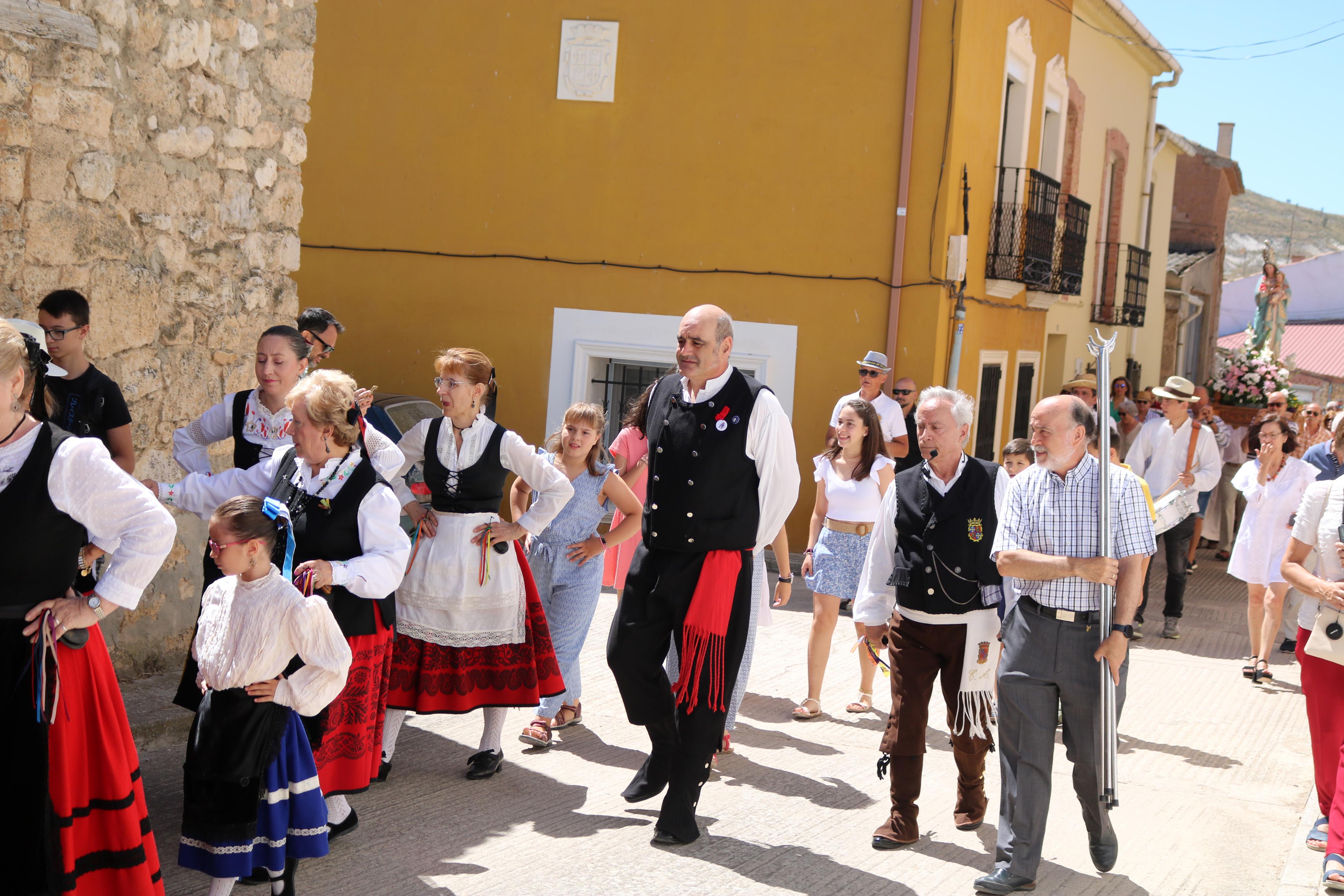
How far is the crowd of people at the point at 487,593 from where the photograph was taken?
3.33 metres

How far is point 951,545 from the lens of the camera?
15.7 feet

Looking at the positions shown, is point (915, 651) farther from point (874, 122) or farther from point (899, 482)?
point (874, 122)

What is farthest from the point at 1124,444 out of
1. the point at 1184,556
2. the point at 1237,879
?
the point at 1237,879

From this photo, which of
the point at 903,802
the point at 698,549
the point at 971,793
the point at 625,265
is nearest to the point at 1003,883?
the point at 903,802

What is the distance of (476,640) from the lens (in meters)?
5.09

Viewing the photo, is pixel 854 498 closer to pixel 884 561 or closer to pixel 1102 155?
pixel 884 561

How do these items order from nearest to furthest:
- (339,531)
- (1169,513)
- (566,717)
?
(339,531) < (1169,513) < (566,717)

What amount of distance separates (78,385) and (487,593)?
175 cm

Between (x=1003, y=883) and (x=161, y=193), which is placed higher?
(x=161, y=193)

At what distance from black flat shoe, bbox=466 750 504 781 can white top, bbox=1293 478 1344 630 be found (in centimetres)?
330

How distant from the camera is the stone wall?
513cm

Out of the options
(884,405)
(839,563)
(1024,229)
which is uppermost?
Result: (1024,229)

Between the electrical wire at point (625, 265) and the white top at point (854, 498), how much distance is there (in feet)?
14.7

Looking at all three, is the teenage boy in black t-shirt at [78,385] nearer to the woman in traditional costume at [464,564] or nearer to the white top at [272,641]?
the woman in traditional costume at [464,564]
